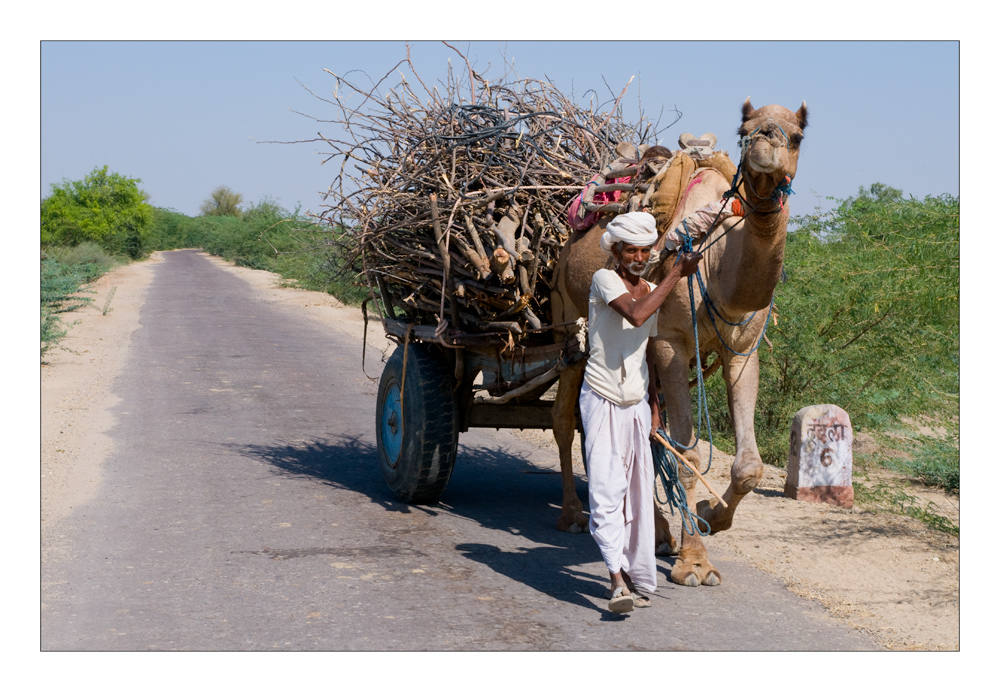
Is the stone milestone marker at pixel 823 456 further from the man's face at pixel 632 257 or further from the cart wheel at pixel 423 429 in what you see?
the man's face at pixel 632 257

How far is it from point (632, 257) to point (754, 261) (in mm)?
555

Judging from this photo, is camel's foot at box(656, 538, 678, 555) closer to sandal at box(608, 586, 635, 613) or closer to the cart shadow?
the cart shadow

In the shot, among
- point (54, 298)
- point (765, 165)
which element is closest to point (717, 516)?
point (765, 165)

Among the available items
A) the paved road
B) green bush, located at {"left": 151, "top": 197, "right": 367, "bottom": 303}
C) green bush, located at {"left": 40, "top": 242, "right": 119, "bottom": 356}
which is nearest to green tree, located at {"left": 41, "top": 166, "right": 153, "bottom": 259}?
green bush, located at {"left": 151, "top": 197, "right": 367, "bottom": 303}

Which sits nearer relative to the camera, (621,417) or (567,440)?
(621,417)

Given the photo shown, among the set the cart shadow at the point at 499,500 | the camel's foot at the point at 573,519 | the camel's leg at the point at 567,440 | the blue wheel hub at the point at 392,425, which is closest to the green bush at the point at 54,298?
the cart shadow at the point at 499,500

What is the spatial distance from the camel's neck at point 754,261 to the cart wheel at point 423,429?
7.68ft

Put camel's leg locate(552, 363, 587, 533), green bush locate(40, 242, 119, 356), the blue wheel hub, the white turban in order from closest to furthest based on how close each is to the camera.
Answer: the white turban → camel's leg locate(552, 363, 587, 533) → the blue wheel hub → green bush locate(40, 242, 119, 356)

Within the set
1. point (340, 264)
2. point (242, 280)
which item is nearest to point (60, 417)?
point (340, 264)

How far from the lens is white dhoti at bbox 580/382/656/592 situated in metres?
4.37

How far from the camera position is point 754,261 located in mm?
4215

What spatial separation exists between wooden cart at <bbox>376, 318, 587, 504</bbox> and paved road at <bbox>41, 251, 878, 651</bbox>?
0.30m

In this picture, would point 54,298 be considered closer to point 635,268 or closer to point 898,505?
point 898,505

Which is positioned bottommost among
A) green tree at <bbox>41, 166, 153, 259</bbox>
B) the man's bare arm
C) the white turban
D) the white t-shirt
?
the white t-shirt
